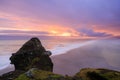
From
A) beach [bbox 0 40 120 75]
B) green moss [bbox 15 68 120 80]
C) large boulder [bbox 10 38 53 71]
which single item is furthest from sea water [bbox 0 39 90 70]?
green moss [bbox 15 68 120 80]

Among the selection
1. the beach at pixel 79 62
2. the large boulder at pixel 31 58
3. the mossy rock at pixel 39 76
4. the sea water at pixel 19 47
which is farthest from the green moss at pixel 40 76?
the sea water at pixel 19 47

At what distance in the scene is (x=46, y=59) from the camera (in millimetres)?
20797

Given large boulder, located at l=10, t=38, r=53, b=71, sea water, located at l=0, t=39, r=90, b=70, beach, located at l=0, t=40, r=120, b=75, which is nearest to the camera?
large boulder, located at l=10, t=38, r=53, b=71

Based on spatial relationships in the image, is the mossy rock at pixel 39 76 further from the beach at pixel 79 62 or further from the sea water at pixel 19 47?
the sea water at pixel 19 47

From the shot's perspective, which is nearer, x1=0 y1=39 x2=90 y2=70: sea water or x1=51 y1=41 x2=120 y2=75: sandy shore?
x1=51 y1=41 x2=120 y2=75: sandy shore

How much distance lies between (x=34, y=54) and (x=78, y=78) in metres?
10.3

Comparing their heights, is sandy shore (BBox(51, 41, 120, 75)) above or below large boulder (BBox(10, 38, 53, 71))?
below

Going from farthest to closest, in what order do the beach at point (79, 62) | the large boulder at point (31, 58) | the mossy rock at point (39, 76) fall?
the beach at point (79, 62)
the large boulder at point (31, 58)
the mossy rock at point (39, 76)

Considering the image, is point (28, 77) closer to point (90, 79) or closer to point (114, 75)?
point (90, 79)

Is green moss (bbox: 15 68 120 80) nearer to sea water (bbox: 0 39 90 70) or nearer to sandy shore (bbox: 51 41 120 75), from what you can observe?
sandy shore (bbox: 51 41 120 75)

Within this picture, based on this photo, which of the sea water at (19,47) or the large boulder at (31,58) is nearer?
the large boulder at (31,58)

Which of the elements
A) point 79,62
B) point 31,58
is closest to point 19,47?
point 79,62

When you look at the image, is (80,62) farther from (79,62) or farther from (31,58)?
(31,58)

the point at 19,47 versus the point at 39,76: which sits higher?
the point at 39,76
